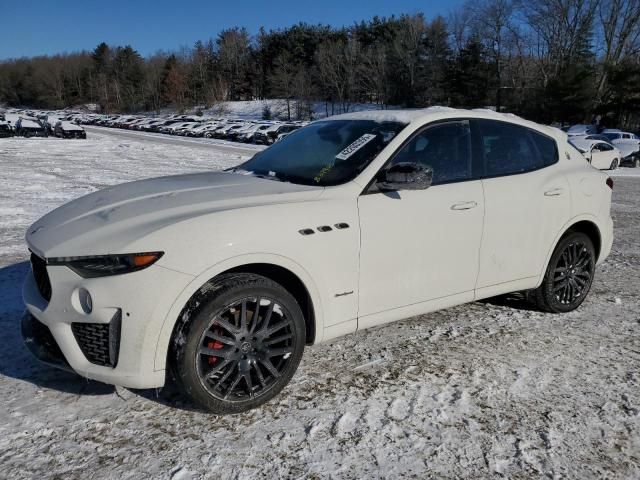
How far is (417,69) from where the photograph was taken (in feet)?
228

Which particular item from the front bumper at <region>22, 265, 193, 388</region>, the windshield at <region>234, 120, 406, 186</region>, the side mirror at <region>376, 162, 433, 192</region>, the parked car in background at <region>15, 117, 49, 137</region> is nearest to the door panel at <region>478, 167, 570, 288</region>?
the side mirror at <region>376, 162, 433, 192</region>

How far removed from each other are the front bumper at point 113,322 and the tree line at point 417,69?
5154 cm

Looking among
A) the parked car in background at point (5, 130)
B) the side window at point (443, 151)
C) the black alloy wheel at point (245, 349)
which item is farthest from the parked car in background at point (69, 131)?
the black alloy wheel at point (245, 349)

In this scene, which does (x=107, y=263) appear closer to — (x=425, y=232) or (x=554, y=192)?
(x=425, y=232)

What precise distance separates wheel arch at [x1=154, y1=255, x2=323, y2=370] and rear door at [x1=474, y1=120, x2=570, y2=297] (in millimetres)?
1431

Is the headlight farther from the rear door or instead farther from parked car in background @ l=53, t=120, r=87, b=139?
parked car in background @ l=53, t=120, r=87, b=139

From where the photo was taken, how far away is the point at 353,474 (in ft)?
8.34

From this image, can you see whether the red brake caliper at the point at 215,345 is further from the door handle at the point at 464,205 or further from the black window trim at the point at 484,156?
the black window trim at the point at 484,156

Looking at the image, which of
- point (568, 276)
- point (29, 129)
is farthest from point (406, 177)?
point (29, 129)

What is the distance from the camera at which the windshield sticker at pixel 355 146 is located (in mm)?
3613

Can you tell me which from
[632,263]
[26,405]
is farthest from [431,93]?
[26,405]

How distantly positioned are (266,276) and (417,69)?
71189 millimetres

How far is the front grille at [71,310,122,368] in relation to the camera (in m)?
2.67

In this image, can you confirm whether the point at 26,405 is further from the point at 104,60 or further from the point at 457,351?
the point at 104,60
